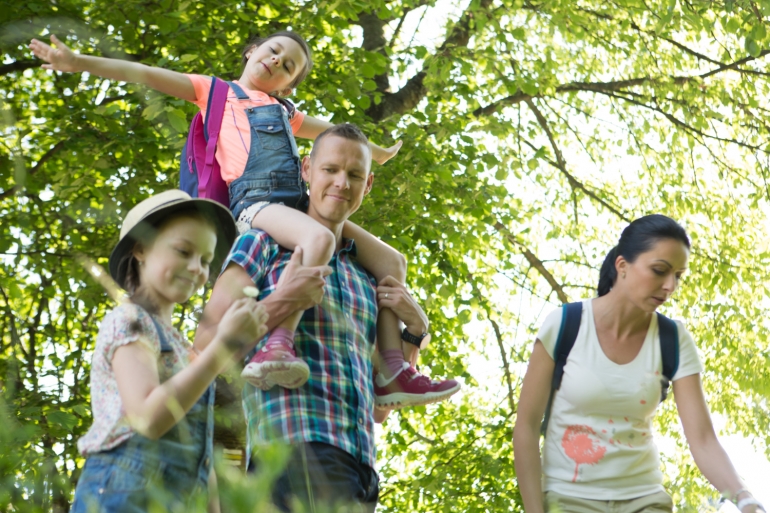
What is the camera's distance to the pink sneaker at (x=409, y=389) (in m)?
3.04

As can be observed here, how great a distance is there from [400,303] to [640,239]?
0.93 metres

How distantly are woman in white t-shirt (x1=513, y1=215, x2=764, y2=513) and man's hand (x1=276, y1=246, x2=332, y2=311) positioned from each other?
806 millimetres

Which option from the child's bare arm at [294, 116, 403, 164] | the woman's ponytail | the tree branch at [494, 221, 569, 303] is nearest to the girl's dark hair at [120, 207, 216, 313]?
the woman's ponytail

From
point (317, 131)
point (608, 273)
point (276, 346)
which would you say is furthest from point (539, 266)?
point (276, 346)

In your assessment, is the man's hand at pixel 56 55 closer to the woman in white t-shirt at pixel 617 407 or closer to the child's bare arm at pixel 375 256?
the child's bare arm at pixel 375 256

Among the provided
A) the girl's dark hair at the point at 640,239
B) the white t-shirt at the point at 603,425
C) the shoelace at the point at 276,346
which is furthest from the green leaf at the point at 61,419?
the girl's dark hair at the point at 640,239

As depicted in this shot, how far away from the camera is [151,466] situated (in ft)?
6.58

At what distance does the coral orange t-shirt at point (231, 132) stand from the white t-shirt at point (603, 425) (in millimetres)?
1354

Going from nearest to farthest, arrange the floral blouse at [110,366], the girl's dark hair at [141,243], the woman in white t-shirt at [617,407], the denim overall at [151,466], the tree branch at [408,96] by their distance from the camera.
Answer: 1. the denim overall at [151,466]
2. the floral blouse at [110,366]
3. the girl's dark hair at [141,243]
4. the woman in white t-shirt at [617,407]
5. the tree branch at [408,96]

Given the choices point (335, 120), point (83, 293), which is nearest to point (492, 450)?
point (335, 120)

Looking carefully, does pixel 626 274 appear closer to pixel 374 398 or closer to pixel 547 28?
pixel 374 398

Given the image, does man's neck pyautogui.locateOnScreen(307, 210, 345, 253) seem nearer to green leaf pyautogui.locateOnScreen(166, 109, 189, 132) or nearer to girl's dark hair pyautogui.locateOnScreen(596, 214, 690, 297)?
girl's dark hair pyautogui.locateOnScreen(596, 214, 690, 297)

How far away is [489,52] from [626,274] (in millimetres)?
5020

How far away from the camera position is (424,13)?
884cm
